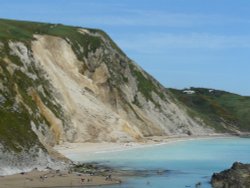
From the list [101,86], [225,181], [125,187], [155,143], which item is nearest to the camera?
[125,187]

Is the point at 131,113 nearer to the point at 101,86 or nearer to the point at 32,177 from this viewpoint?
the point at 101,86

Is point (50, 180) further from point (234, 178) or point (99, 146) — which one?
point (99, 146)

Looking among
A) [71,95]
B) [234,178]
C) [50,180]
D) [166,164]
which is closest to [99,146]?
[71,95]

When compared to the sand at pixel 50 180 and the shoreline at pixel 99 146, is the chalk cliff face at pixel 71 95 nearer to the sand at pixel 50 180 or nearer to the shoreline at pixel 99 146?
the shoreline at pixel 99 146

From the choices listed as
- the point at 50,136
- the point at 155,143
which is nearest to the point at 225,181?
the point at 50,136

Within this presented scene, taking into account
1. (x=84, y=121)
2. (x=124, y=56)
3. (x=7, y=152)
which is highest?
(x=124, y=56)

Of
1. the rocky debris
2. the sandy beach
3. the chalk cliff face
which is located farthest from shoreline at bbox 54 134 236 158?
the rocky debris

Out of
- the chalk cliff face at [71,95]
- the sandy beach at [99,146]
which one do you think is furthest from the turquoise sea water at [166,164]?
the chalk cliff face at [71,95]

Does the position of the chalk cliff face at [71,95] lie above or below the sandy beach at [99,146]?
above
